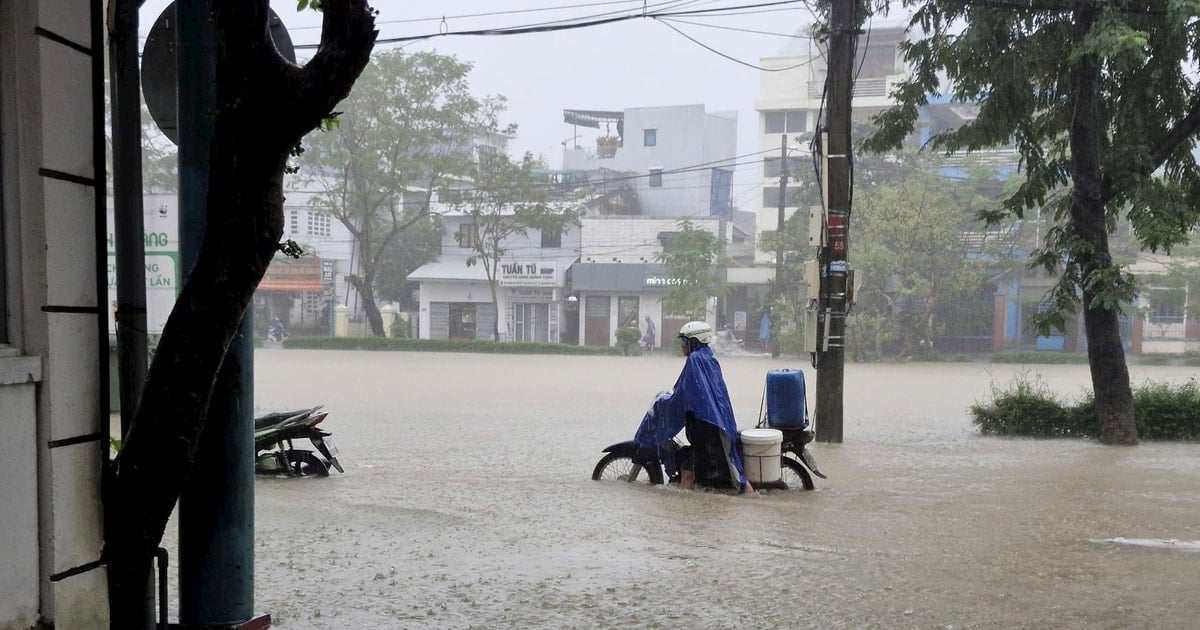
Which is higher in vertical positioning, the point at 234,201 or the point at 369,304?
the point at 234,201

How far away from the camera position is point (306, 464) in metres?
A: 10.3

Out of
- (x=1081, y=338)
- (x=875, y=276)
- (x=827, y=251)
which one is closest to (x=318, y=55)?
(x=827, y=251)

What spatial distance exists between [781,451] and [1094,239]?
619 cm

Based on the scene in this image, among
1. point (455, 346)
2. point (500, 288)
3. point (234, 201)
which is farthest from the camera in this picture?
point (500, 288)

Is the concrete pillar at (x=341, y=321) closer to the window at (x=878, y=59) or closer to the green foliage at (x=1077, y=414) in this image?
the window at (x=878, y=59)

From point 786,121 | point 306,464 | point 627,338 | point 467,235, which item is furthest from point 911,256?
point 306,464

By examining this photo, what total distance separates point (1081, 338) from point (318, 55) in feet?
145

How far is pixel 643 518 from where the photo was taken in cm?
812

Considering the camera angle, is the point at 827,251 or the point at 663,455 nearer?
the point at 663,455

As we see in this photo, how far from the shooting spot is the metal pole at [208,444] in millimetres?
4164

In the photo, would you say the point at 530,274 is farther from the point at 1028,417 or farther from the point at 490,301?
the point at 1028,417

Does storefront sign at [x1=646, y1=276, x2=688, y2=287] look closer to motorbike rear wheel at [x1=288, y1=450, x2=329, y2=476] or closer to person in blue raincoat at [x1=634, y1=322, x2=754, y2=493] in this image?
motorbike rear wheel at [x1=288, y1=450, x2=329, y2=476]

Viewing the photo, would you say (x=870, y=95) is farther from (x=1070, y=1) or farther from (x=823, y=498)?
(x=823, y=498)

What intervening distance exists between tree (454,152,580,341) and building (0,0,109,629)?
39.3 metres
